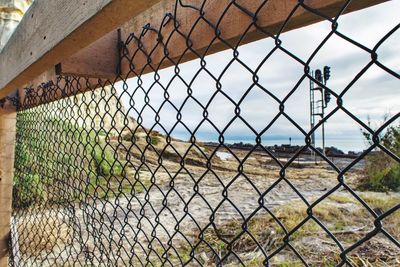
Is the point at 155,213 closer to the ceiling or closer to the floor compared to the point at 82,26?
closer to the floor

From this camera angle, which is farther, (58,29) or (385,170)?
(385,170)

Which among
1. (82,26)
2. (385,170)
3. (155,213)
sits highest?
(82,26)

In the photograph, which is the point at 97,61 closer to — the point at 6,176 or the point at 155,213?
the point at 155,213

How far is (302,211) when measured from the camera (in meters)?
3.03

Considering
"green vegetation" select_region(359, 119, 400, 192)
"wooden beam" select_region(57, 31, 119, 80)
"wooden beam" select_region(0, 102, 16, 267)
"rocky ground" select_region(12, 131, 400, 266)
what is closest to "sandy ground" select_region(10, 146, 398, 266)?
"rocky ground" select_region(12, 131, 400, 266)

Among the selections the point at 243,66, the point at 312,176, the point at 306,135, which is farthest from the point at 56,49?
the point at 312,176

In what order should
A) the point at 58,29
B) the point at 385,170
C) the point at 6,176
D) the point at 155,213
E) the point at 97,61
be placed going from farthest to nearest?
the point at 385,170, the point at 6,176, the point at 155,213, the point at 97,61, the point at 58,29

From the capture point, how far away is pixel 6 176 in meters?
2.15

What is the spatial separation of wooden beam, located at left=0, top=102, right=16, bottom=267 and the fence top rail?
1.00 m

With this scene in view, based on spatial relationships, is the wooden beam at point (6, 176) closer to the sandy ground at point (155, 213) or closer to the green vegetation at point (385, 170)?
the sandy ground at point (155, 213)

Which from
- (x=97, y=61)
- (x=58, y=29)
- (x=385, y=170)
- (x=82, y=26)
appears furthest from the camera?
(x=385, y=170)

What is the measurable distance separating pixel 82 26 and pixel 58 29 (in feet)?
0.46

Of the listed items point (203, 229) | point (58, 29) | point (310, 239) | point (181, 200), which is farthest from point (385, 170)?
point (58, 29)

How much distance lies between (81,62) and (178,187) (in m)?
4.67
